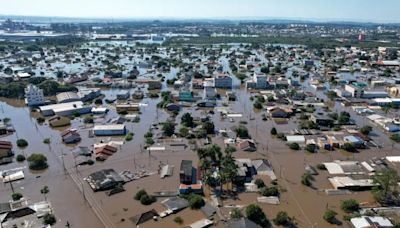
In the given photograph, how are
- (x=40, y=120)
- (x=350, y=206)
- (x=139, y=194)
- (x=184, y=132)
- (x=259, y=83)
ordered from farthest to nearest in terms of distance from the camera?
1. (x=259, y=83)
2. (x=40, y=120)
3. (x=184, y=132)
4. (x=139, y=194)
5. (x=350, y=206)

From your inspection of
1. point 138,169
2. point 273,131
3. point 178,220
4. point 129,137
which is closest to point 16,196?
point 138,169

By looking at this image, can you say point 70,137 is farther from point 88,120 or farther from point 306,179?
point 306,179

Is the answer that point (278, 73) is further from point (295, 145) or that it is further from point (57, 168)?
point (57, 168)

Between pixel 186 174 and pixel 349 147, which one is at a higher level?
pixel 186 174

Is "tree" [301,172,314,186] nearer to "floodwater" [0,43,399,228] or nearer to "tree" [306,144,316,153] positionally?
"floodwater" [0,43,399,228]

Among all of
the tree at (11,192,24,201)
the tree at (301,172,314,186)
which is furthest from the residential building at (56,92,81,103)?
the tree at (301,172,314,186)

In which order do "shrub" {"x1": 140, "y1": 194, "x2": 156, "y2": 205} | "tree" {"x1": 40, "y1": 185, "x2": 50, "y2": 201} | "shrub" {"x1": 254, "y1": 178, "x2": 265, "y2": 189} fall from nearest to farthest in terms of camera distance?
"shrub" {"x1": 140, "y1": 194, "x2": 156, "y2": 205} < "tree" {"x1": 40, "y1": 185, "x2": 50, "y2": 201} < "shrub" {"x1": 254, "y1": 178, "x2": 265, "y2": 189}

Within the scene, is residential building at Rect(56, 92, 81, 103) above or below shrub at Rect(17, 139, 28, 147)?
above

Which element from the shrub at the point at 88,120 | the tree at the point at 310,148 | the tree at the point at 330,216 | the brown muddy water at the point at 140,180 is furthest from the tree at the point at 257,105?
the tree at the point at 330,216
